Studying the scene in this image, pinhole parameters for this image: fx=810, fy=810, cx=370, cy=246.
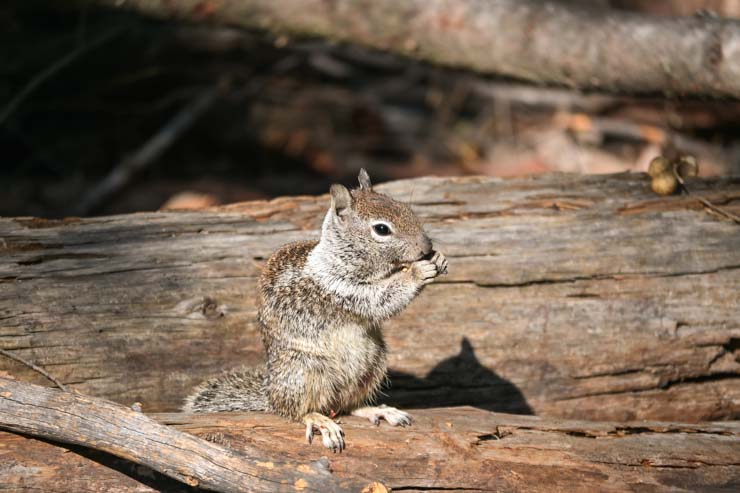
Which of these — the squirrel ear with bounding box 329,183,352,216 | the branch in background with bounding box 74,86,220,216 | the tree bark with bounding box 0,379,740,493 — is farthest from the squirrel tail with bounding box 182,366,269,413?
the branch in background with bounding box 74,86,220,216

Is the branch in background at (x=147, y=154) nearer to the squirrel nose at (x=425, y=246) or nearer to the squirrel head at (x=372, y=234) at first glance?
the squirrel head at (x=372, y=234)

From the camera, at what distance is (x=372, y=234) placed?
3.68 meters

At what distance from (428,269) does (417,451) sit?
0.79 metres

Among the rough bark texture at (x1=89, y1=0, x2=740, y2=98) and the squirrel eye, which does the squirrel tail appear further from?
the rough bark texture at (x1=89, y1=0, x2=740, y2=98)

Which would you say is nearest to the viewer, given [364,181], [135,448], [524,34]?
[135,448]

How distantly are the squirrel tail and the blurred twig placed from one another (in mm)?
2797

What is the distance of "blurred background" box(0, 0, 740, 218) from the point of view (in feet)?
22.1

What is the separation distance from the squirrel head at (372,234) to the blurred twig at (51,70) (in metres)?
2.89

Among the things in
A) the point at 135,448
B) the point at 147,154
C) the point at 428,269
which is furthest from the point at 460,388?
the point at 147,154

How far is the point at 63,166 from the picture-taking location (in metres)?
7.25

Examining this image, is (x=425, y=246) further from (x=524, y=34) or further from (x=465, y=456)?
(x=524, y=34)

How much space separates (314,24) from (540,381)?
122 inches

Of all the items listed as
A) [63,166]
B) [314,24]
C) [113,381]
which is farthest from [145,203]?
[113,381]

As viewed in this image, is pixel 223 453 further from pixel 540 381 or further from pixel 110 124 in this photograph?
pixel 110 124
